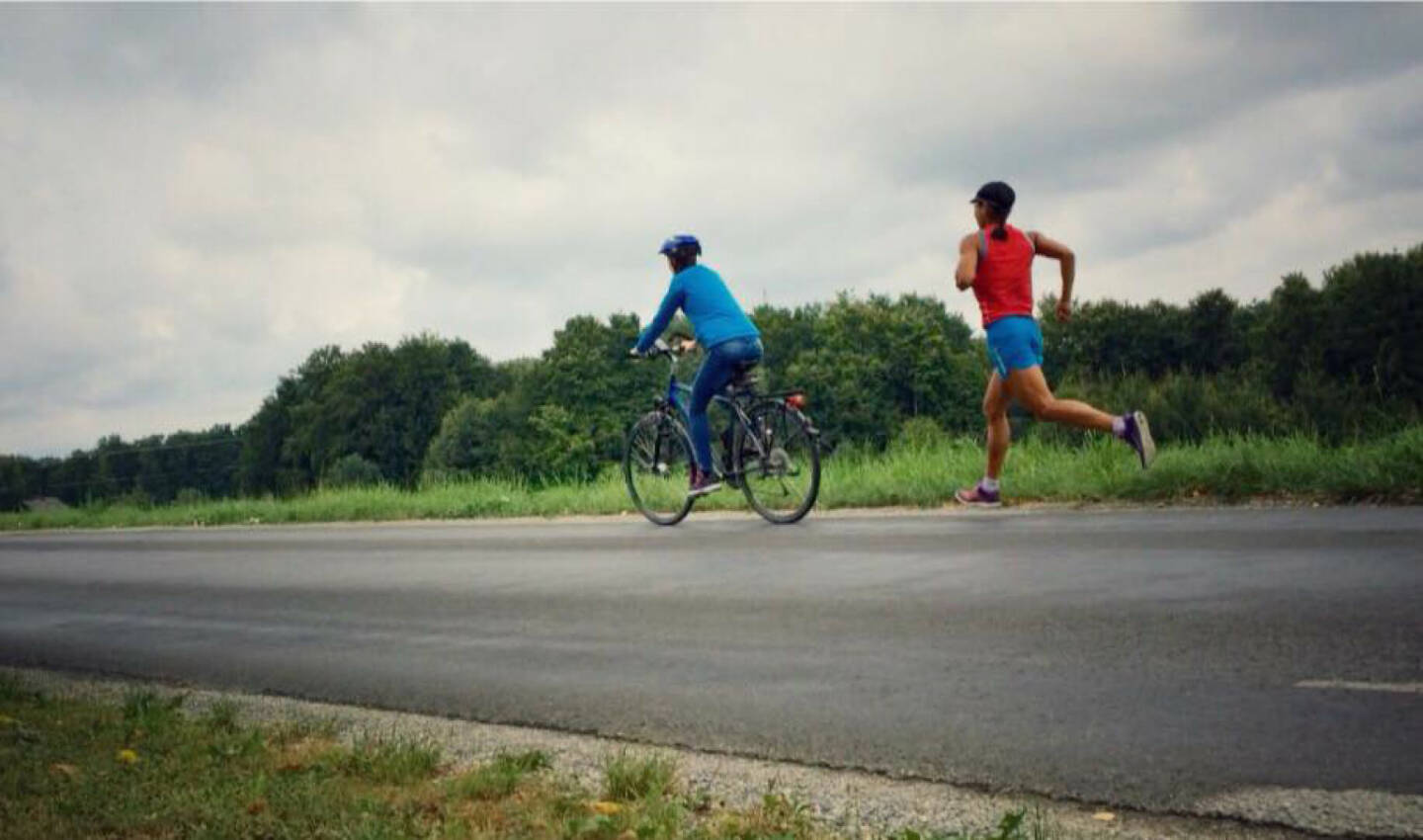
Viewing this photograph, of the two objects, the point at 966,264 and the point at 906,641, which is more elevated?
the point at 966,264

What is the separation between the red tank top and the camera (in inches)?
366

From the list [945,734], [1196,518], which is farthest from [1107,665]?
[1196,518]

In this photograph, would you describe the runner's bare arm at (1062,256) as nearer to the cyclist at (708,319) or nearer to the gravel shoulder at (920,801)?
the cyclist at (708,319)

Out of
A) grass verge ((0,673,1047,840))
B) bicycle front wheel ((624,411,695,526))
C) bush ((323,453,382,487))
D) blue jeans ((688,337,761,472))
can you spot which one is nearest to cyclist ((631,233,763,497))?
blue jeans ((688,337,761,472))

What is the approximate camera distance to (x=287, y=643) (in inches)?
276

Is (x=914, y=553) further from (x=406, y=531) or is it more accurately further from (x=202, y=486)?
(x=202, y=486)

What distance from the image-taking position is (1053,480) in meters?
10.1

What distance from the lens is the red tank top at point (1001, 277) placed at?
930 cm

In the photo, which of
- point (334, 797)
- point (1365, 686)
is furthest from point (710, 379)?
point (334, 797)

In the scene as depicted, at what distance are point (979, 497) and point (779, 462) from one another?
1.72 metres

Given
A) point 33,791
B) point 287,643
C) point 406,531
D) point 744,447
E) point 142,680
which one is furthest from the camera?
point 406,531

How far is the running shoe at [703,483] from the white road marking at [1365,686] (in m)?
6.92

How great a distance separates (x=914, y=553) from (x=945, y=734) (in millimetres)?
3627

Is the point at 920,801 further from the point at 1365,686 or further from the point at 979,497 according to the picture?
the point at 979,497
